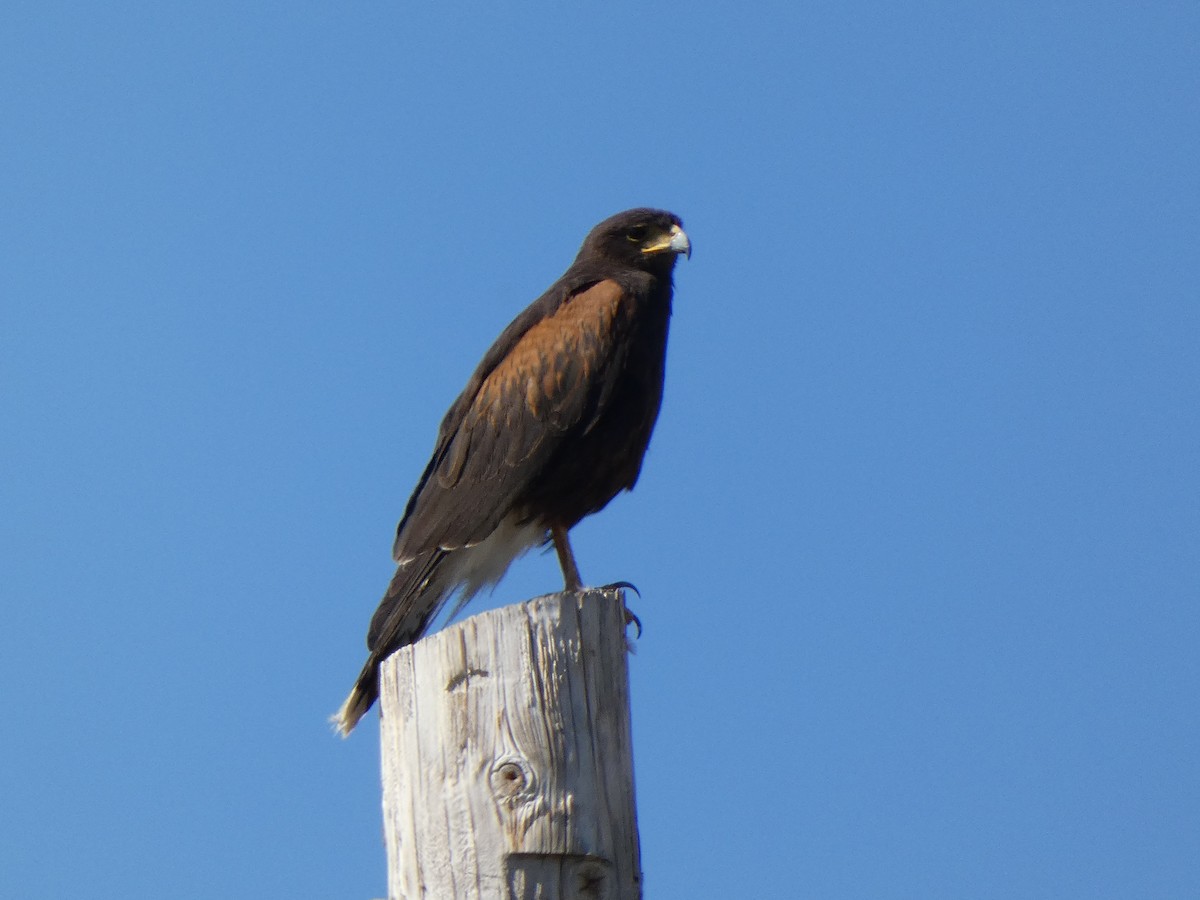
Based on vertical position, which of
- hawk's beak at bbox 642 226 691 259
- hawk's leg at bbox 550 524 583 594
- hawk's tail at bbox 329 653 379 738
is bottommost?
hawk's tail at bbox 329 653 379 738

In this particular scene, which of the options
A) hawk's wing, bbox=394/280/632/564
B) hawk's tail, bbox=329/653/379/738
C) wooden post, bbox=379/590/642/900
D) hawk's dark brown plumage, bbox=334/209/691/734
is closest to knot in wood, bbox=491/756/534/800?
wooden post, bbox=379/590/642/900

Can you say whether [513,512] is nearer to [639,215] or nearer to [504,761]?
[639,215]

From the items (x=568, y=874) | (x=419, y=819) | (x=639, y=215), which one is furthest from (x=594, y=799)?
(x=639, y=215)

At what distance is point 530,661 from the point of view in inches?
124

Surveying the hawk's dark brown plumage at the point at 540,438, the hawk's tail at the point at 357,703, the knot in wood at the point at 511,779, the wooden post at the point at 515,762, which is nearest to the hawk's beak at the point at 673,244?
the hawk's dark brown plumage at the point at 540,438

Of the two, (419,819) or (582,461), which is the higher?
(582,461)

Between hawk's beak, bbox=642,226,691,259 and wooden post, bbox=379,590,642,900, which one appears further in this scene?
hawk's beak, bbox=642,226,691,259

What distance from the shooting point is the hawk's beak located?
6.81 meters

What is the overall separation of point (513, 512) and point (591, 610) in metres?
2.88

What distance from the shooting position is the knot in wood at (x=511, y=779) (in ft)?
9.93

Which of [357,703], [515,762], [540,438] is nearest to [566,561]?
[540,438]

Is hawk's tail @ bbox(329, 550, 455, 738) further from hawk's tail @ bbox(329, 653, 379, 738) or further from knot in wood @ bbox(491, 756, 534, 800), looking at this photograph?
knot in wood @ bbox(491, 756, 534, 800)

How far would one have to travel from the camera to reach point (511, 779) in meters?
3.04

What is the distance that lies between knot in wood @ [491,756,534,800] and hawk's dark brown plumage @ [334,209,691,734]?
267 cm
